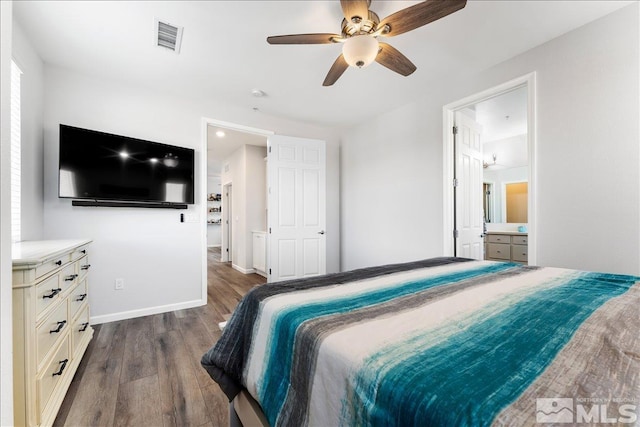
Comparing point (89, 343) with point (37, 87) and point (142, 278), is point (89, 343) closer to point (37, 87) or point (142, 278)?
point (142, 278)

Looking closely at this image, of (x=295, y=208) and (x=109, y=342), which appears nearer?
(x=109, y=342)

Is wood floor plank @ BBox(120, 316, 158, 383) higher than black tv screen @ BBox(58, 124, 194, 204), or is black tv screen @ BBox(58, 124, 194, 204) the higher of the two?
black tv screen @ BBox(58, 124, 194, 204)

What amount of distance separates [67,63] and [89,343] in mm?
2612

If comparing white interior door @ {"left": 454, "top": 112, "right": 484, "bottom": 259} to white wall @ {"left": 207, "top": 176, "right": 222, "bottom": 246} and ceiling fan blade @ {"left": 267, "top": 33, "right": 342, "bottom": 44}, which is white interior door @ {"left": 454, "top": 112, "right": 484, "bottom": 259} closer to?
ceiling fan blade @ {"left": 267, "top": 33, "right": 342, "bottom": 44}

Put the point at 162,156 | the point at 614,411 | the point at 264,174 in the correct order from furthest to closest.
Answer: the point at 264,174, the point at 162,156, the point at 614,411

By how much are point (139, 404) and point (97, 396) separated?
11.9 inches

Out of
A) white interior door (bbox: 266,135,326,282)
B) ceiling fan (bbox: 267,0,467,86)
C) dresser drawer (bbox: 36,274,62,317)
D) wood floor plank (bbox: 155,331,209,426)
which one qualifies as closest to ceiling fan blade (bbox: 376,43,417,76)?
ceiling fan (bbox: 267,0,467,86)

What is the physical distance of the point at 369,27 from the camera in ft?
5.72

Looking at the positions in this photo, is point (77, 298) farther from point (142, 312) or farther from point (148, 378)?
point (142, 312)

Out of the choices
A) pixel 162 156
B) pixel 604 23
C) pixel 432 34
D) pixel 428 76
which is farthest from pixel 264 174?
pixel 604 23

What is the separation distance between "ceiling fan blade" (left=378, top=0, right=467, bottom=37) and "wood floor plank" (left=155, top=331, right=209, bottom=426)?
2.61 m

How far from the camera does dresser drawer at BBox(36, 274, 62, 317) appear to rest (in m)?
1.31

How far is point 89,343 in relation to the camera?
2.25 metres

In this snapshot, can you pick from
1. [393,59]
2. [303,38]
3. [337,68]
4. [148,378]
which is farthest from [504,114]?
[148,378]
